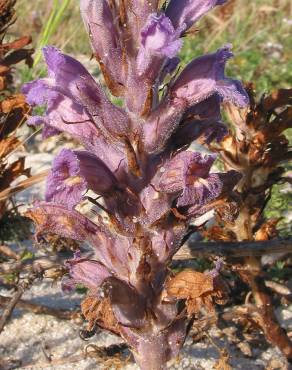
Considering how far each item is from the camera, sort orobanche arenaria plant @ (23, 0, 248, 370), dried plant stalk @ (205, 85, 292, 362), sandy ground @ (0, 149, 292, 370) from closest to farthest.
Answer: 1. orobanche arenaria plant @ (23, 0, 248, 370)
2. dried plant stalk @ (205, 85, 292, 362)
3. sandy ground @ (0, 149, 292, 370)

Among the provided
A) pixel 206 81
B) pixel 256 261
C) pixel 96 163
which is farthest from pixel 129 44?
pixel 256 261

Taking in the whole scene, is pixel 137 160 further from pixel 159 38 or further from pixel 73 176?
pixel 159 38

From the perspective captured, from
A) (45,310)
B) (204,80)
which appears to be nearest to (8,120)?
(45,310)

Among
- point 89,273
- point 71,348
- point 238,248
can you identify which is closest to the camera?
point 89,273

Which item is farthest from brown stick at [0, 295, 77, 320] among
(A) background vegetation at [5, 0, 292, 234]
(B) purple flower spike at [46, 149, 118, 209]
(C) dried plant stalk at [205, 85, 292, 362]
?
(A) background vegetation at [5, 0, 292, 234]

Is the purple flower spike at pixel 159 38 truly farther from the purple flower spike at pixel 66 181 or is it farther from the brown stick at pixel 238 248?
the brown stick at pixel 238 248

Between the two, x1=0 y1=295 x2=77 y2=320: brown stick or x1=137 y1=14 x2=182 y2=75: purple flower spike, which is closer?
x1=137 y1=14 x2=182 y2=75: purple flower spike

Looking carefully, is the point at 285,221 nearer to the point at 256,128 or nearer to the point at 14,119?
the point at 256,128

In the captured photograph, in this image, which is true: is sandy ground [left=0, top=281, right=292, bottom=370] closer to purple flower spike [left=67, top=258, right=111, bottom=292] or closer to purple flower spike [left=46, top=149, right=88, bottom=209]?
purple flower spike [left=67, top=258, right=111, bottom=292]
